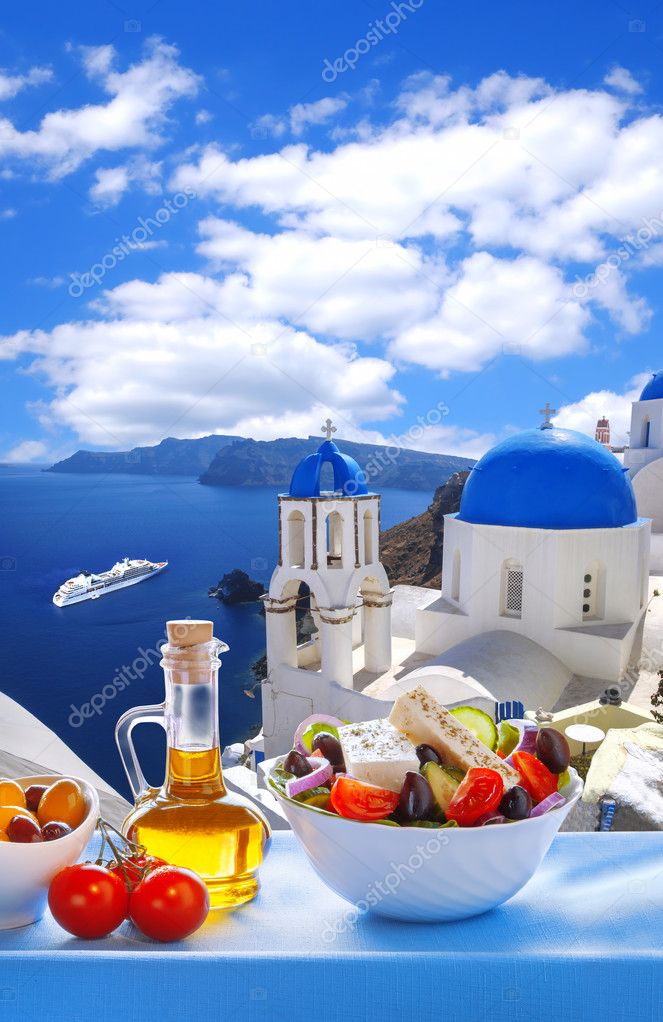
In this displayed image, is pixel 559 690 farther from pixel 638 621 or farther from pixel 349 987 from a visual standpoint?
pixel 349 987

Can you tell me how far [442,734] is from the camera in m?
1.23

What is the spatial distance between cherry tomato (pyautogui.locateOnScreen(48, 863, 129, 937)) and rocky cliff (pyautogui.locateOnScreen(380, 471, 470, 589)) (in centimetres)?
2834

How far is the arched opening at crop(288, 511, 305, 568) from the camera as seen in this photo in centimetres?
1109

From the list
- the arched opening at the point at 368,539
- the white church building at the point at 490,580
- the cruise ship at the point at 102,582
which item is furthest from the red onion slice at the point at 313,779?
the cruise ship at the point at 102,582

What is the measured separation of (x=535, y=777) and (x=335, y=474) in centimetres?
982

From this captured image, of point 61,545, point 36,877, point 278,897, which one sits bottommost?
point 61,545

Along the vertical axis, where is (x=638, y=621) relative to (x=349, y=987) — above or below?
below

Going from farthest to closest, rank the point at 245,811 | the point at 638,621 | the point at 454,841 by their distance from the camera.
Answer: the point at 638,621 → the point at 245,811 → the point at 454,841

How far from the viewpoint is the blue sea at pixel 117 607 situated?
26578mm

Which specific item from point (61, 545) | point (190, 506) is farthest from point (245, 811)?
point (190, 506)

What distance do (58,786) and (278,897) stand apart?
47 cm

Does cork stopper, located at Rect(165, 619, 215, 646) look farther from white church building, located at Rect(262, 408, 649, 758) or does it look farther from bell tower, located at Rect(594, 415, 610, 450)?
bell tower, located at Rect(594, 415, 610, 450)

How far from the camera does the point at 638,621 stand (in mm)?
10391

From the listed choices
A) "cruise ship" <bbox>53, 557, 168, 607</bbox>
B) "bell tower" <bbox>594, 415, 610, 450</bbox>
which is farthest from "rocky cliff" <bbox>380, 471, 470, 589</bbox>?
"cruise ship" <bbox>53, 557, 168, 607</bbox>
